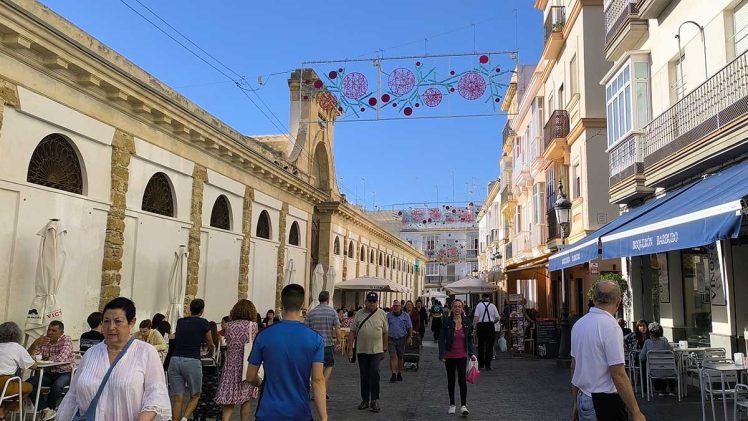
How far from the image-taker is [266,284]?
65.5 ft

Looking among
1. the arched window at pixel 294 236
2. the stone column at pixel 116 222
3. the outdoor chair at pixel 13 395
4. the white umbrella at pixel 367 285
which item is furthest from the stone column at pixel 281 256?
the outdoor chair at pixel 13 395

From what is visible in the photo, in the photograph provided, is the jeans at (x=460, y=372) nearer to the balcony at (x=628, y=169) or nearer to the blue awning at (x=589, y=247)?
the blue awning at (x=589, y=247)

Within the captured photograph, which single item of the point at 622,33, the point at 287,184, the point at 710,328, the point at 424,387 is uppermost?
the point at 622,33

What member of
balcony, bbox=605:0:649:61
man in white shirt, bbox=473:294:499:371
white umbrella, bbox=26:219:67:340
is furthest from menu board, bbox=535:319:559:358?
white umbrella, bbox=26:219:67:340

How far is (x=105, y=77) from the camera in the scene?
1116 cm

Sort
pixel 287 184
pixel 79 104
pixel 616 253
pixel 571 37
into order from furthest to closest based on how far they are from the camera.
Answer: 1. pixel 287 184
2. pixel 571 37
3. pixel 79 104
4. pixel 616 253

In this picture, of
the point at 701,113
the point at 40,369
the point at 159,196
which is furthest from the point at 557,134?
the point at 40,369

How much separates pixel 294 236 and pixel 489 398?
13.8m

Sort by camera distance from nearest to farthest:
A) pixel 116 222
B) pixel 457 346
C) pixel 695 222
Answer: pixel 695 222 < pixel 457 346 < pixel 116 222

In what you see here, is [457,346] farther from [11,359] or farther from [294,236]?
[294,236]

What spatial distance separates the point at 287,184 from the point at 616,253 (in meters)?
13.9

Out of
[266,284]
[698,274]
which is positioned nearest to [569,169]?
[698,274]

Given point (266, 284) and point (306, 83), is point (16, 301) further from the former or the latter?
point (306, 83)

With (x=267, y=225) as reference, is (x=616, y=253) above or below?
below
